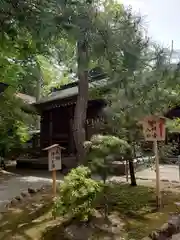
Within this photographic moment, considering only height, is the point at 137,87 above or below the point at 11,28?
below

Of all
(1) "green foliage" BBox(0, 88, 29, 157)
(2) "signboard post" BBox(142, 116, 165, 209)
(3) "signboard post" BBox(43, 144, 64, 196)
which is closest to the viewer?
(2) "signboard post" BBox(142, 116, 165, 209)

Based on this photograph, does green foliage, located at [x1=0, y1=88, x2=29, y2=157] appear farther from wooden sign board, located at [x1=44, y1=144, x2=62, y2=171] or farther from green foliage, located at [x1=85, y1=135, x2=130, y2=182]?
green foliage, located at [x1=85, y1=135, x2=130, y2=182]

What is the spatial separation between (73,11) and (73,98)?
10520mm

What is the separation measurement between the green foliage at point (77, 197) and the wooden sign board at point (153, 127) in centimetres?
183

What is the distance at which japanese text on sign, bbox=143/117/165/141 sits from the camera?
19.1 feet

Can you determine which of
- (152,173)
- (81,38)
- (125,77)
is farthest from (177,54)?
(152,173)

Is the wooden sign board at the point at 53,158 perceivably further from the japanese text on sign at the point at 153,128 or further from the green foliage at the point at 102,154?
the japanese text on sign at the point at 153,128

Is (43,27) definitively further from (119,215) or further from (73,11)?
(119,215)

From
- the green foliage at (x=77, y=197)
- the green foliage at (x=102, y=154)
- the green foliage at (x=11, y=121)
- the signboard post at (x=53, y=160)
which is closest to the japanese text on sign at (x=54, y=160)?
the signboard post at (x=53, y=160)

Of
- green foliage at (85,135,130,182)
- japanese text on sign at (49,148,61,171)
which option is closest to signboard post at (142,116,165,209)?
green foliage at (85,135,130,182)

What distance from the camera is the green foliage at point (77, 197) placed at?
427cm

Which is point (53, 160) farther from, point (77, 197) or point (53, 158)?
point (77, 197)

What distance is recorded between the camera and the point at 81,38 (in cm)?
272

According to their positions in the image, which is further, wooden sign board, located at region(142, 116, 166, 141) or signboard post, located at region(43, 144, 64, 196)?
signboard post, located at region(43, 144, 64, 196)
